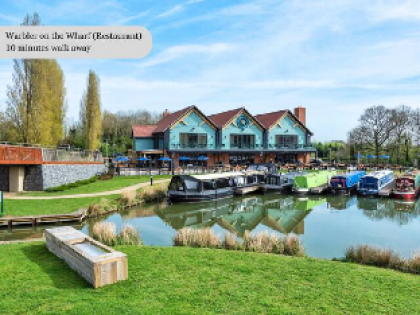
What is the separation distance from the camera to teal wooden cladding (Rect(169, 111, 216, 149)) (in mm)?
43844

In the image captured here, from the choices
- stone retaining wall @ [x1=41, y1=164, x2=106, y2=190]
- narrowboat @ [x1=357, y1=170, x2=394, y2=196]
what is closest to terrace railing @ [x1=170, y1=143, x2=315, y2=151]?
stone retaining wall @ [x1=41, y1=164, x2=106, y2=190]

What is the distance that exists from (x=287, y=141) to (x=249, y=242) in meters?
43.0

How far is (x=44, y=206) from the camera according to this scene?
1902 cm

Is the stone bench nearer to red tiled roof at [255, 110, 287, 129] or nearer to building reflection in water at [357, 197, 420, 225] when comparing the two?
building reflection in water at [357, 197, 420, 225]

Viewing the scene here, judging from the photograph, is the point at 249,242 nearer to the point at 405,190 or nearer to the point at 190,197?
the point at 190,197

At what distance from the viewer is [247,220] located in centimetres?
1967

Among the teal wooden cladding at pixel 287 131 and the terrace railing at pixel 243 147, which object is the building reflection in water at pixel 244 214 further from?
the teal wooden cladding at pixel 287 131

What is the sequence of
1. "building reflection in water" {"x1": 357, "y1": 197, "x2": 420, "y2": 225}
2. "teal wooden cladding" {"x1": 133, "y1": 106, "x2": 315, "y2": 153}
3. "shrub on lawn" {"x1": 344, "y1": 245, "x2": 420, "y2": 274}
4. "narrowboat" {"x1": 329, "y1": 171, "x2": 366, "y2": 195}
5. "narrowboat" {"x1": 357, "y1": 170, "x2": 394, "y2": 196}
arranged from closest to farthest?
1. "shrub on lawn" {"x1": 344, "y1": 245, "x2": 420, "y2": 274}
2. "building reflection in water" {"x1": 357, "y1": 197, "x2": 420, "y2": 225}
3. "narrowboat" {"x1": 357, "y1": 170, "x2": 394, "y2": 196}
4. "narrowboat" {"x1": 329, "y1": 171, "x2": 366, "y2": 195}
5. "teal wooden cladding" {"x1": 133, "y1": 106, "x2": 315, "y2": 153}

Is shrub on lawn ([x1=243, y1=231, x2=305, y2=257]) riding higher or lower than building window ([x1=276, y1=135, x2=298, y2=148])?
lower

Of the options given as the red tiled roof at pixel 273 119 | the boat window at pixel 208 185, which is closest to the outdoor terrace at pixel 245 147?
the red tiled roof at pixel 273 119

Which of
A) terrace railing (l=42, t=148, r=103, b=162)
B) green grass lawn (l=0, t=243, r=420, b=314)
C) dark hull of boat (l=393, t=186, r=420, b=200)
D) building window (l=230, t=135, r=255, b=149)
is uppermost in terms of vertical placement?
building window (l=230, t=135, r=255, b=149)

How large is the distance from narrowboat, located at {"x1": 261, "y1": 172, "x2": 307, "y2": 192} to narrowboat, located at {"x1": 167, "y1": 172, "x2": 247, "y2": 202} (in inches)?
204

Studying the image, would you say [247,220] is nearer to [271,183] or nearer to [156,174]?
[271,183]

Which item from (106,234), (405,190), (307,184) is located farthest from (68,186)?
(405,190)
